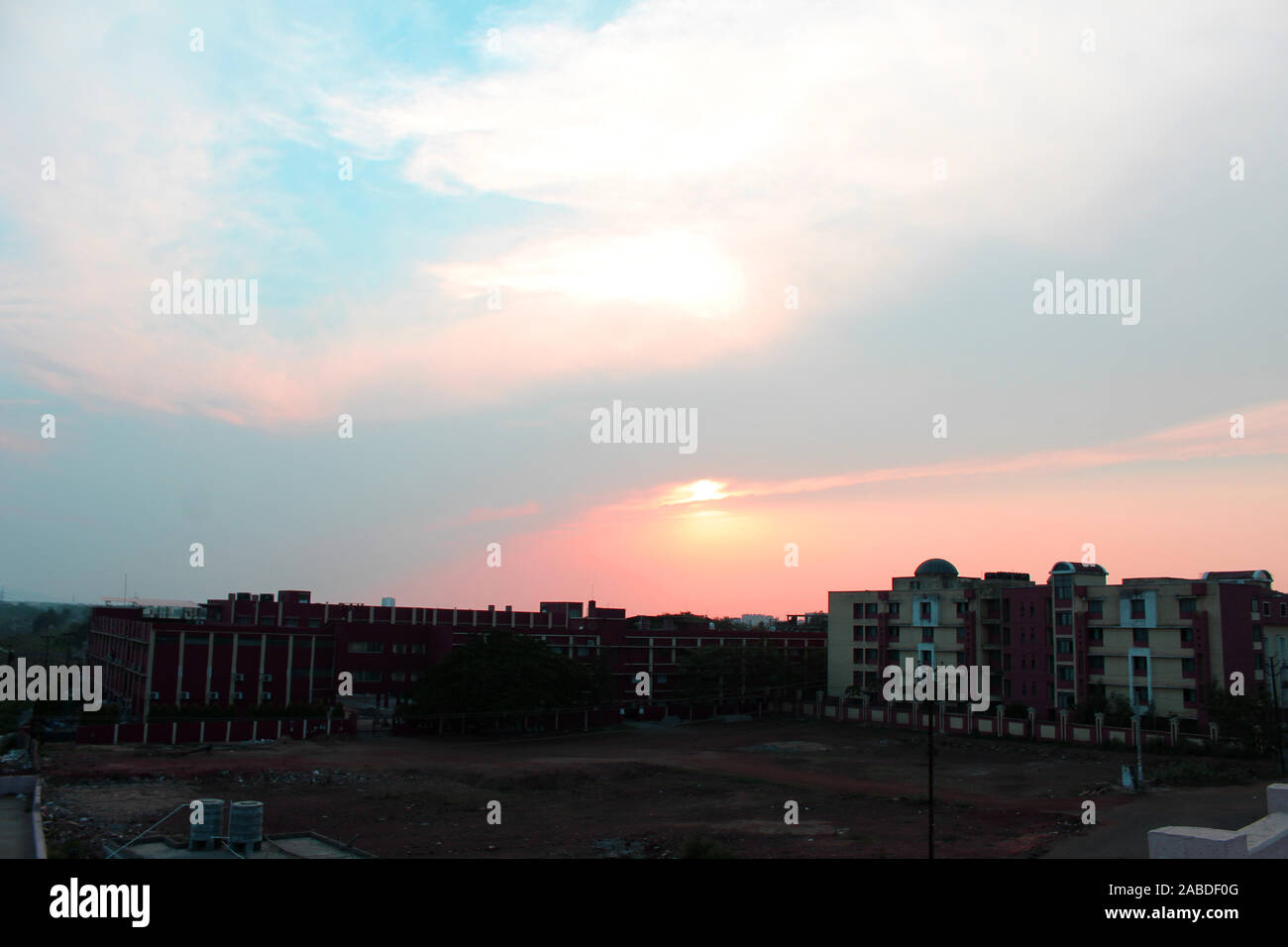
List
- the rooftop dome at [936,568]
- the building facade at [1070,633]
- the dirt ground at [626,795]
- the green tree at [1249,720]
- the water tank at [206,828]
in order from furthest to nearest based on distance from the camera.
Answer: the rooftop dome at [936,568] → the building facade at [1070,633] → the green tree at [1249,720] → the dirt ground at [626,795] → the water tank at [206,828]

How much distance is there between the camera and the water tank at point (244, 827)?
24.2 meters

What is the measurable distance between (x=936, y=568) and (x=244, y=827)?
60372mm

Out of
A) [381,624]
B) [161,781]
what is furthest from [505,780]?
[381,624]

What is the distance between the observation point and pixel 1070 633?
61.6 meters

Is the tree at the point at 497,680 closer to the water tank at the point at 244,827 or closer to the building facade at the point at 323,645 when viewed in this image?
the building facade at the point at 323,645

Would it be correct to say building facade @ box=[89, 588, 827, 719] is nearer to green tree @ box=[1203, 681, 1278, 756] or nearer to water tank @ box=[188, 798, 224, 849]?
water tank @ box=[188, 798, 224, 849]

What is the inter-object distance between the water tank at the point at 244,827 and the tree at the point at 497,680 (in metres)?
36.2

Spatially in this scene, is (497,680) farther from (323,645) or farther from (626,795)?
(626,795)

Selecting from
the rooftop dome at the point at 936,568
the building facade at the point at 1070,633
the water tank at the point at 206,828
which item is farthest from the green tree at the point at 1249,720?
the water tank at the point at 206,828

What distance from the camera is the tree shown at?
6059 centimetres

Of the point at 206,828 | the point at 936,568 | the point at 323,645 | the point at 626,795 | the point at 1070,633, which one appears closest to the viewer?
the point at 206,828

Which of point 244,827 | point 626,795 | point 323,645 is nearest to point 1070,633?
point 626,795

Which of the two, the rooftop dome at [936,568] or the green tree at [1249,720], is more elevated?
the rooftop dome at [936,568]
